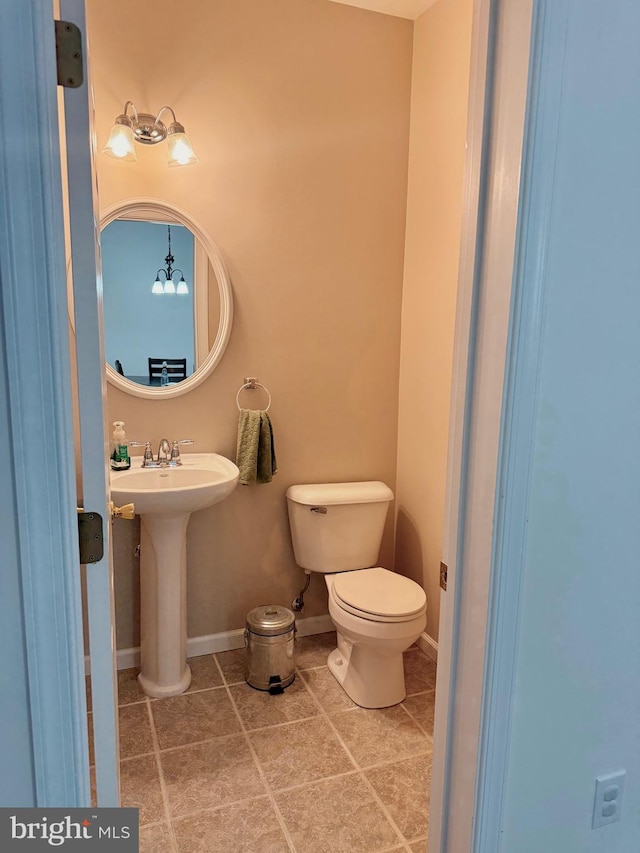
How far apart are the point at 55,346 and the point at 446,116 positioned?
6.96 ft

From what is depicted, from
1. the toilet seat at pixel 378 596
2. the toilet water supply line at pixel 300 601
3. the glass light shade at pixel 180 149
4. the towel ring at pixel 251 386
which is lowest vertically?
the toilet water supply line at pixel 300 601

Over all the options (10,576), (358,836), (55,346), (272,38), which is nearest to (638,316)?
(55,346)

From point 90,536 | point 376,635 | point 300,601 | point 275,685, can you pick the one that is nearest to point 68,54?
point 90,536

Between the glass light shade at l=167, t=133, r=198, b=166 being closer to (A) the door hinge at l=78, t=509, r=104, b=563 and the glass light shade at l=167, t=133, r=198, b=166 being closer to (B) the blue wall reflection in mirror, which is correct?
(B) the blue wall reflection in mirror

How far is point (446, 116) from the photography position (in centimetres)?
246

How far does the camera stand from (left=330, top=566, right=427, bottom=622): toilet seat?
2.25m

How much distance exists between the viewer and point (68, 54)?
884 mm

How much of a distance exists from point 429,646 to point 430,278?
1.61m

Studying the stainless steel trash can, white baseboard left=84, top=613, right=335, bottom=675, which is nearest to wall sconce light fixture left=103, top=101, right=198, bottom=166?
the stainless steel trash can

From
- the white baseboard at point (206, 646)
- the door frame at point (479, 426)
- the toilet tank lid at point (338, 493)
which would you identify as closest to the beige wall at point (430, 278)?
the toilet tank lid at point (338, 493)

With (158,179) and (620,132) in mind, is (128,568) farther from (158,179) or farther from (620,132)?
(620,132)

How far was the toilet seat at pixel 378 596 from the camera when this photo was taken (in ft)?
7.39

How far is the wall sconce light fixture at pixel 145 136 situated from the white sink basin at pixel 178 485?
1142 mm

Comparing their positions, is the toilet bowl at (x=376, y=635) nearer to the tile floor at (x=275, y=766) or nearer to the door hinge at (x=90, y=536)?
the tile floor at (x=275, y=766)
